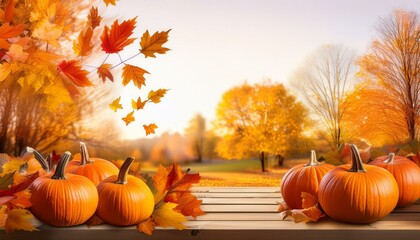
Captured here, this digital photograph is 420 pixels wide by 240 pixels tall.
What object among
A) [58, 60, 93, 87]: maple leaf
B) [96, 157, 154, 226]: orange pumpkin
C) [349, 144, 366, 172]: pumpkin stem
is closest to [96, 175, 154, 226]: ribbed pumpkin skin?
[96, 157, 154, 226]: orange pumpkin

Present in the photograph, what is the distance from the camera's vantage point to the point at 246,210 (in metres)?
2.14

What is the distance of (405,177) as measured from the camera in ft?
8.07

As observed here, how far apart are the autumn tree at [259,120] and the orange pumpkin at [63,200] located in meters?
12.4

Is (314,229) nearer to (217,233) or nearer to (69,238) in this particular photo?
(217,233)

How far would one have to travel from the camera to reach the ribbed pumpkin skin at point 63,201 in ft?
5.92

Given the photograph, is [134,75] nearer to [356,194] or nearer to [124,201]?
[124,201]

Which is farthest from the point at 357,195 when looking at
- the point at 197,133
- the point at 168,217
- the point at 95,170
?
the point at 197,133

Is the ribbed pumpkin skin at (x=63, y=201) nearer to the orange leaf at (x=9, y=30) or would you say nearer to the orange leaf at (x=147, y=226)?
the orange leaf at (x=147, y=226)

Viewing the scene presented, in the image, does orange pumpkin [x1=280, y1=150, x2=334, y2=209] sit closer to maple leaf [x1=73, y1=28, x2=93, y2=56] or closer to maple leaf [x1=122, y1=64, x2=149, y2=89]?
maple leaf [x1=122, y1=64, x2=149, y2=89]

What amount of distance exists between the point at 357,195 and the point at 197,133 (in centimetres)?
1061

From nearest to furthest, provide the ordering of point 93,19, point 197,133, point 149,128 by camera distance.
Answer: point 93,19 → point 149,128 → point 197,133

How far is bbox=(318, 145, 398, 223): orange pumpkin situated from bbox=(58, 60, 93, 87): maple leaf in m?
1.14

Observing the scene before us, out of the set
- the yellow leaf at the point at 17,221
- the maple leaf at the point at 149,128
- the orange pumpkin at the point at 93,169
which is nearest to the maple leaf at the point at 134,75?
the maple leaf at the point at 149,128

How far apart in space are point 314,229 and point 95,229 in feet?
2.63
